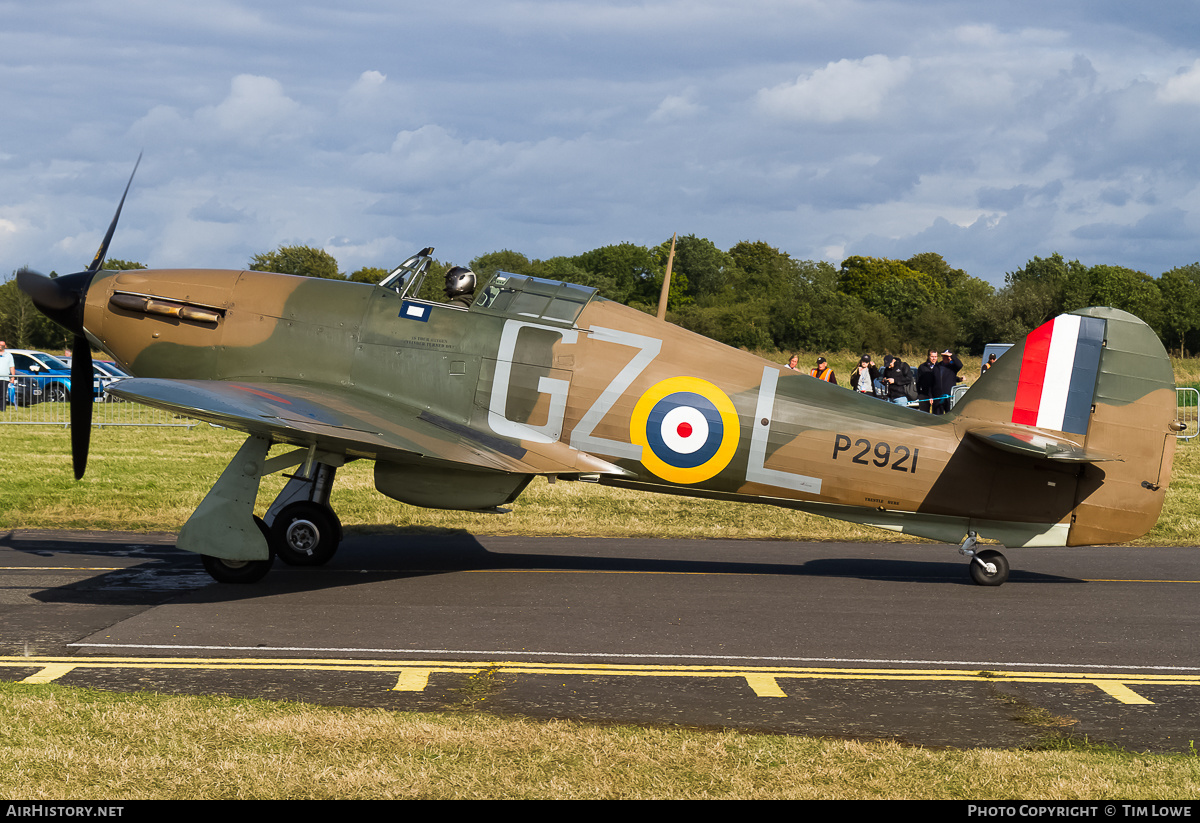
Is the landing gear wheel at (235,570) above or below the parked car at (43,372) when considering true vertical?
above

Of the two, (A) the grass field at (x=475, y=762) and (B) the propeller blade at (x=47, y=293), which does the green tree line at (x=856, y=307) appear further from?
(A) the grass field at (x=475, y=762)

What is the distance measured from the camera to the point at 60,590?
360 inches

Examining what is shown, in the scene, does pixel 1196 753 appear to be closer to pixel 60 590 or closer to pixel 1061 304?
pixel 60 590

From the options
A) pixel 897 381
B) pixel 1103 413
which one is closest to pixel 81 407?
pixel 1103 413

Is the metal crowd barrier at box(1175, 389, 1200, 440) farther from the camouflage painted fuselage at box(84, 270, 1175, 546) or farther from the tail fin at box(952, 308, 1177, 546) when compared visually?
the camouflage painted fuselage at box(84, 270, 1175, 546)

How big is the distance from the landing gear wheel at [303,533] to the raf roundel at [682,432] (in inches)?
129

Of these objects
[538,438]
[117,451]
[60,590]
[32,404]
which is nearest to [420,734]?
[538,438]

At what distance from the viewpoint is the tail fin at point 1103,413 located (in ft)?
32.4

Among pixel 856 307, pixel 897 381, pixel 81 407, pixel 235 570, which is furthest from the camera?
pixel 856 307

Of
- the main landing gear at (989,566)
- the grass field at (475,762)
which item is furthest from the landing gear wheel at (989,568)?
the grass field at (475,762)

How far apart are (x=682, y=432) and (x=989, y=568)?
11.3 feet

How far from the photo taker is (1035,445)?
9.15 m

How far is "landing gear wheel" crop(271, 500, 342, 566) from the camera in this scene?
33.6 feet

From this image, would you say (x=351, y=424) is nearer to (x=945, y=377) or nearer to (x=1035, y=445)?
(x=1035, y=445)
